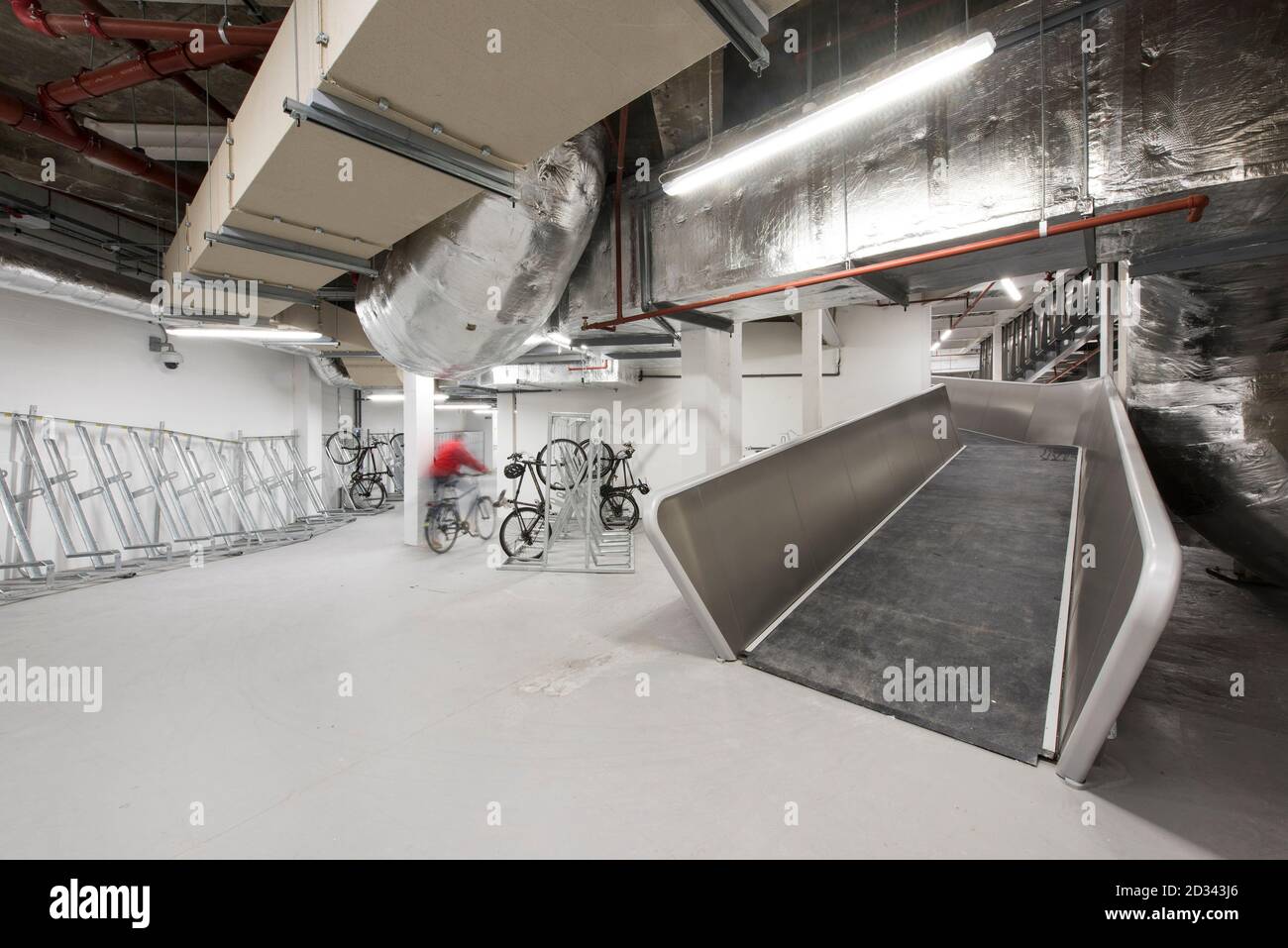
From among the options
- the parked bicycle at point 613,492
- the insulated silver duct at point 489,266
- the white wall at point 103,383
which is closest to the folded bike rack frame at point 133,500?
the white wall at point 103,383

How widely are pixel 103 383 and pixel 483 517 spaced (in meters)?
4.38

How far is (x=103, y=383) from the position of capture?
5.82 meters

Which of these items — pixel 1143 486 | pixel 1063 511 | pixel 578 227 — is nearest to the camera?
pixel 1143 486

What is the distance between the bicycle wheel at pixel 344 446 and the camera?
10805 millimetres

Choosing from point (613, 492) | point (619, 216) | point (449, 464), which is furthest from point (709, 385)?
point (449, 464)

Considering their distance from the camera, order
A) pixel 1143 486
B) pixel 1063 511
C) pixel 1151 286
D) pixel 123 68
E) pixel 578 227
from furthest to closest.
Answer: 1. pixel 1063 511
2. pixel 578 227
3. pixel 1151 286
4. pixel 123 68
5. pixel 1143 486

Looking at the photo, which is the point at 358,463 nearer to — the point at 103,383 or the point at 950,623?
the point at 103,383

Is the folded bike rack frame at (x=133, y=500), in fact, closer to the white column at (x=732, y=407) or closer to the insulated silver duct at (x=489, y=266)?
the insulated silver duct at (x=489, y=266)

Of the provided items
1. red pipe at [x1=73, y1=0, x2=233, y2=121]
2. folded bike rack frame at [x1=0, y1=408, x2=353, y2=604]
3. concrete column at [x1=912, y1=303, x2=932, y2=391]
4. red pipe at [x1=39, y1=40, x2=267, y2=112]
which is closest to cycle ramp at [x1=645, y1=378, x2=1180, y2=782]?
red pipe at [x1=39, y1=40, x2=267, y2=112]
